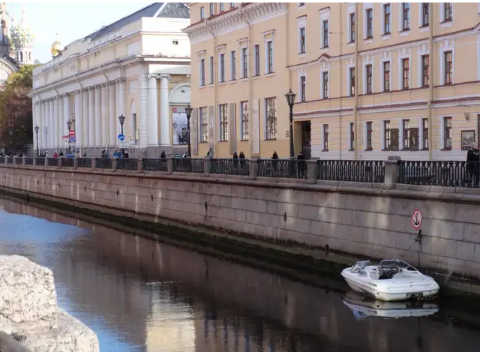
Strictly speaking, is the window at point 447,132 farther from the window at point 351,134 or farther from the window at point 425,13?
the window at point 351,134

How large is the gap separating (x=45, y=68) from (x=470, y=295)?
93898 mm

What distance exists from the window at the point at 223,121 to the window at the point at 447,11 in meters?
21.6

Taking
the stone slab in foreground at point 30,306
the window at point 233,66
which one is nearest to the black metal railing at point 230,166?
the window at point 233,66

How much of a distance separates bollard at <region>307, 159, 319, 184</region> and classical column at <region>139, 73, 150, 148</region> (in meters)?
47.1

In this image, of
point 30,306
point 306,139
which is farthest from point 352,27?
point 30,306

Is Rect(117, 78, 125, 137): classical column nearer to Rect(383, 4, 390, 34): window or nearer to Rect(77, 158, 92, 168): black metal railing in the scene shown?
Rect(77, 158, 92, 168): black metal railing

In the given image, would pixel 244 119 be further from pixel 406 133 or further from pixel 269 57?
pixel 406 133

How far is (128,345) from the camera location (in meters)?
18.7

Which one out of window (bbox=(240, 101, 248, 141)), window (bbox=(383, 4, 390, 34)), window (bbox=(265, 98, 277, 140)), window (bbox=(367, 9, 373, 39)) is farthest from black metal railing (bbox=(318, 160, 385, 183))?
window (bbox=(240, 101, 248, 141))

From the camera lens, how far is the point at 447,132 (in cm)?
3331

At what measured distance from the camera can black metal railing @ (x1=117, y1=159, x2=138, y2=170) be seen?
158 feet

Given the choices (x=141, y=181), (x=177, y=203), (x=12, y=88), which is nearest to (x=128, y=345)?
(x=177, y=203)

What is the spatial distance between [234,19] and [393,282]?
100 feet

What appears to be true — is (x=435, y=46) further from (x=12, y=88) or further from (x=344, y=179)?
(x=12, y=88)
